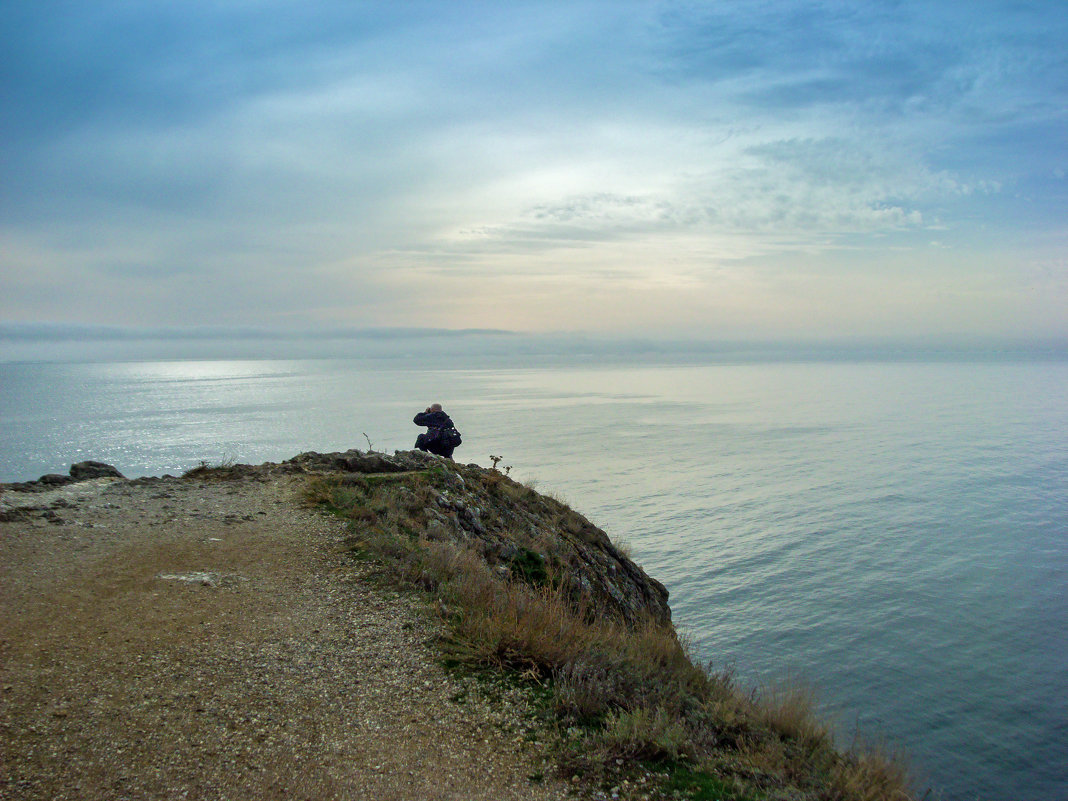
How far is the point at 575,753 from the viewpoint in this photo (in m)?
5.42

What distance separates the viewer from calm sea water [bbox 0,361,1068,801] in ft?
48.4

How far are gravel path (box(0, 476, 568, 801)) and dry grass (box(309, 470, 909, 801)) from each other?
0.50 metres

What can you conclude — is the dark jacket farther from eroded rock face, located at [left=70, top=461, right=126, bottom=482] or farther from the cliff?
eroded rock face, located at [left=70, top=461, right=126, bottom=482]

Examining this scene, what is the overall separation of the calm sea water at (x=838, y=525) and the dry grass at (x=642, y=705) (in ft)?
6.88

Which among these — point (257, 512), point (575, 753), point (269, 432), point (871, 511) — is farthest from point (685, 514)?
point (269, 432)

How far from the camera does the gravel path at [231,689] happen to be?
490 centimetres

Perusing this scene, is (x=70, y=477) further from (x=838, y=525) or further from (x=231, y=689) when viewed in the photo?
(x=838, y=525)

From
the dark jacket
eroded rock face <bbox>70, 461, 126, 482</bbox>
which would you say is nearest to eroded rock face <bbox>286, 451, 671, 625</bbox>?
the dark jacket

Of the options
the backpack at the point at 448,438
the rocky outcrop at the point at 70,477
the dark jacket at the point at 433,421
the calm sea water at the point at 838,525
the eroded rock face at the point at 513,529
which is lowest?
the calm sea water at the point at 838,525

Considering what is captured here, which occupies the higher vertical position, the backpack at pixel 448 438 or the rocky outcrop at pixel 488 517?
the backpack at pixel 448 438

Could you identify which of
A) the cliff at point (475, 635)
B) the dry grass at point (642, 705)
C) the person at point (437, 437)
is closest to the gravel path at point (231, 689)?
the cliff at point (475, 635)

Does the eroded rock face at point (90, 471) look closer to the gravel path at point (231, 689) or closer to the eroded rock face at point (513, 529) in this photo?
the eroded rock face at point (513, 529)

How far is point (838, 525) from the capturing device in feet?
98.2

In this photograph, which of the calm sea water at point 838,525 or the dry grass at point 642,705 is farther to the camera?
the calm sea water at point 838,525
